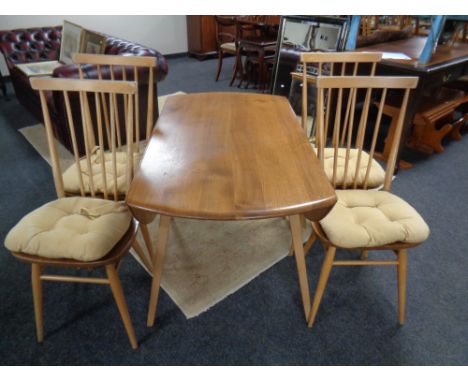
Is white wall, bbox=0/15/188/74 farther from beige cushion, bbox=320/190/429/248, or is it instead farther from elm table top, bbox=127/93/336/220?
beige cushion, bbox=320/190/429/248

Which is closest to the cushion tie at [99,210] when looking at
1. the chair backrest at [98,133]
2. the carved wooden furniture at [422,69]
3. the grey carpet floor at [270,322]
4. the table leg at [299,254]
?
the chair backrest at [98,133]

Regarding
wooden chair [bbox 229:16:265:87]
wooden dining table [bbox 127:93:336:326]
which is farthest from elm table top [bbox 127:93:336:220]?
wooden chair [bbox 229:16:265:87]

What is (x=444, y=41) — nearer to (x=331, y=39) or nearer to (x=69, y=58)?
(x=331, y=39)

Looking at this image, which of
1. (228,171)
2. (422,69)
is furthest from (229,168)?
(422,69)

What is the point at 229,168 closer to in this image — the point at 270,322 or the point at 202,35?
the point at 270,322

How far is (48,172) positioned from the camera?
2514mm

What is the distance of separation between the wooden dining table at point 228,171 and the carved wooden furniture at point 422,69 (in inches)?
45.9

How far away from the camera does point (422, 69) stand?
2.15 m

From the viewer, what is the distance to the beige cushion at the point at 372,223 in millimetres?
1233

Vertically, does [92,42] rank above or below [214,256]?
above

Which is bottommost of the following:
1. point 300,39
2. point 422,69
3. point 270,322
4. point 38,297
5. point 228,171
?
point 270,322

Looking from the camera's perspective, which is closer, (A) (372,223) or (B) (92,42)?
(A) (372,223)

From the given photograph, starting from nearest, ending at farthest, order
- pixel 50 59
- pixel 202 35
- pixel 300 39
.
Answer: pixel 300 39
pixel 50 59
pixel 202 35

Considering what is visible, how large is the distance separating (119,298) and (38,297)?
0.34 metres
